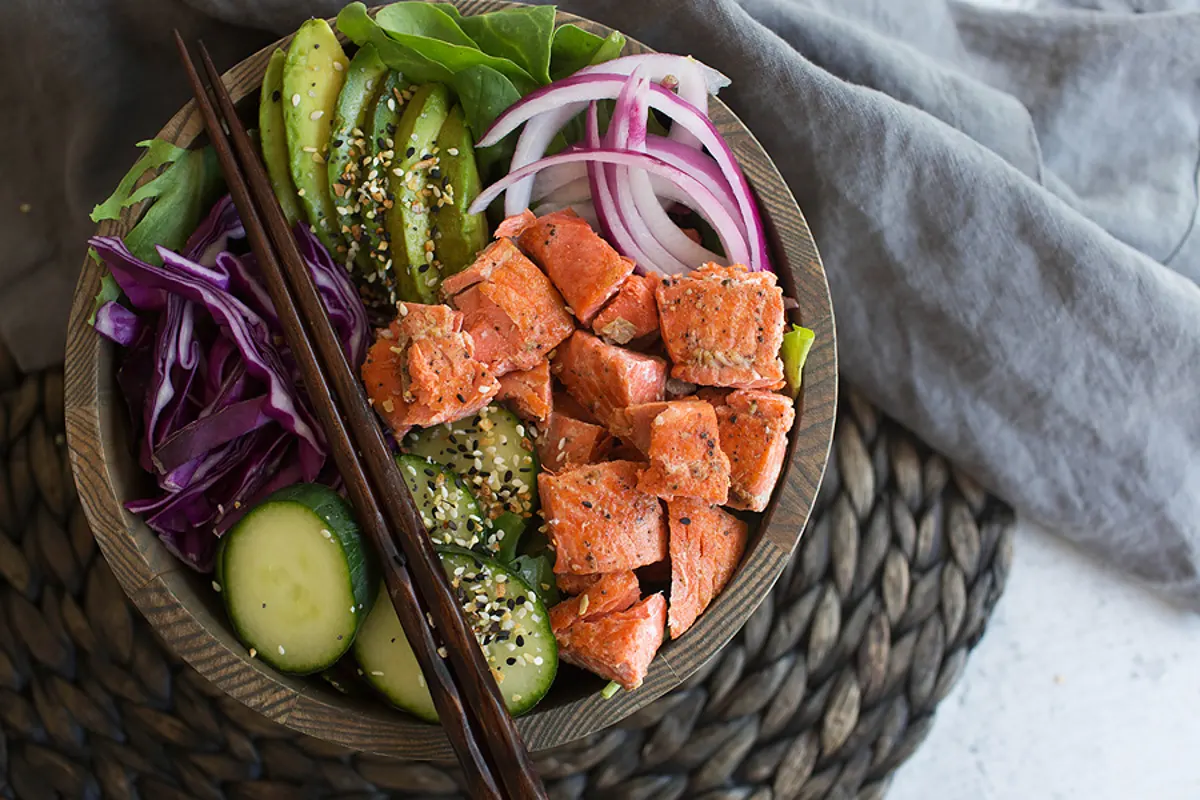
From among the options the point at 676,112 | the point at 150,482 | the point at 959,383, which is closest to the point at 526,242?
the point at 676,112

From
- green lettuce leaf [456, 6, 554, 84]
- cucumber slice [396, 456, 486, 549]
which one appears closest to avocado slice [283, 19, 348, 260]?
green lettuce leaf [456, 6, 554, 84]

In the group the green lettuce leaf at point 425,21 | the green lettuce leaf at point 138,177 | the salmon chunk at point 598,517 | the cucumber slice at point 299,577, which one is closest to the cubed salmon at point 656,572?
the salmon chunk at point 598,517

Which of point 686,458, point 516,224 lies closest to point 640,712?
point 686,458

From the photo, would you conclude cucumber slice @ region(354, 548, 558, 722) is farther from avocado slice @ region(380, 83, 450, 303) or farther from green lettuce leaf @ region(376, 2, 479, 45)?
green lettuce leaf @ region(376, 2, 479, 45)

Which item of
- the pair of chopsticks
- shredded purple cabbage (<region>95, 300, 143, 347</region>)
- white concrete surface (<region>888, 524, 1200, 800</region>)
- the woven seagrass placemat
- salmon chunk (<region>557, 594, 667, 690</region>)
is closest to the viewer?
the pair of chopsticks

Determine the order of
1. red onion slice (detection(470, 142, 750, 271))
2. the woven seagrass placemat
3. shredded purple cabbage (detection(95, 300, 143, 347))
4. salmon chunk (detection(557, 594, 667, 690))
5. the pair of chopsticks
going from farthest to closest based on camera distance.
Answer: the woven seagrass placemat → red onion slice (detection(470, 142, 750, 271)) → shredded purple cabbage (detection(95, 300, 143, 347)) → salmon chunk (detection(557, 594, 667, 690)) → the pair of chopsticks

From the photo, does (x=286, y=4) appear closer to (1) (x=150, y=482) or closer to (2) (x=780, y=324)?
(1) (x=150, y=482)
